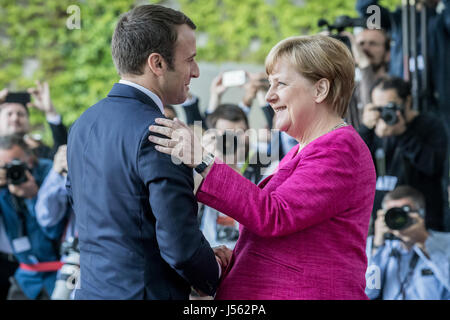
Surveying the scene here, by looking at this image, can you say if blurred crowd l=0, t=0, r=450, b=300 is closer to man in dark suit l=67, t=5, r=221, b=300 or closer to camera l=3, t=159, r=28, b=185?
camera l=3, t=159, r=28, b=185

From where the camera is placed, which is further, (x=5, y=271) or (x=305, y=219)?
(x=5, y=271)

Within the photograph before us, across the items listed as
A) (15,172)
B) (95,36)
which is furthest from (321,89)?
(95,36)

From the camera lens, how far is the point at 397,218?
323cm

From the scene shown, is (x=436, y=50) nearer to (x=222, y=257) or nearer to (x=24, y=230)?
(x=222, y=257)

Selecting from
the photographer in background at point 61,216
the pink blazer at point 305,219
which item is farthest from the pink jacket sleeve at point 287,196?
the photographer in background at point 61,216

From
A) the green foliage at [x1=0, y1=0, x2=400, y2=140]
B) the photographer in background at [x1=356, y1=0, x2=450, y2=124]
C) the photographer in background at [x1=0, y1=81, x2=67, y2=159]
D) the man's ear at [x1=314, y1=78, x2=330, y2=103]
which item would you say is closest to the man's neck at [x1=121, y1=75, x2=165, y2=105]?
the man's ear at [x1=314, y1=78, x2=330, y2=103]

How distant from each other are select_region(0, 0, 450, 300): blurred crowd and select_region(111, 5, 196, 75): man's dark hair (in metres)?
1.74

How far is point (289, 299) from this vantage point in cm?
153

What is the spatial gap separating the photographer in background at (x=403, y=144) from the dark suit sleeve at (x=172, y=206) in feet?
7.34

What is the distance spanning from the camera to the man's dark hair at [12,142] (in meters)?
3.97

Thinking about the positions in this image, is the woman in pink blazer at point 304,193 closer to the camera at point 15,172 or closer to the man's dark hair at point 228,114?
the man's dark hair at point 228,114

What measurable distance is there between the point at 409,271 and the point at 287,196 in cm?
221

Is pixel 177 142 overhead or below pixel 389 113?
overhead
